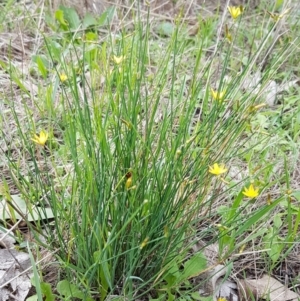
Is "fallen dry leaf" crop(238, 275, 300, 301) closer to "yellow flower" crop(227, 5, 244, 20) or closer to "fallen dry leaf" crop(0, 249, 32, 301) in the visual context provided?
"fallen dry leaf" crop(0, 249, 32, 301)

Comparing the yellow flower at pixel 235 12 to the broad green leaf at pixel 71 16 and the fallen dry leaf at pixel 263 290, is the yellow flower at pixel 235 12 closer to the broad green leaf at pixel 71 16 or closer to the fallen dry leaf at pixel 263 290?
the fallen dry leaf at pixel 263 290

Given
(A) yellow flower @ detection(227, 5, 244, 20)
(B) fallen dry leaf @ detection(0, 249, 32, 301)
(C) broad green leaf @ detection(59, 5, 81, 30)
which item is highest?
(A) yellow flower @ detection(227, 5, 244, 20)

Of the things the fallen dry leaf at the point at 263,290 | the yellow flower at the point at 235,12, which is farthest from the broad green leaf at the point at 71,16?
the fallen dry leaf at the point at 263,290

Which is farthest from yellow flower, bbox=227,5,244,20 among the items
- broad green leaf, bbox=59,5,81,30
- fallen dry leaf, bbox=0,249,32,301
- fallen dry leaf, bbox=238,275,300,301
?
broad green leaf, bbox=59,5,81,30

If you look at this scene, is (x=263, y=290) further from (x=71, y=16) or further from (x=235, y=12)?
(x=71, y=16)

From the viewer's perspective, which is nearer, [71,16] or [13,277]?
[13,277]

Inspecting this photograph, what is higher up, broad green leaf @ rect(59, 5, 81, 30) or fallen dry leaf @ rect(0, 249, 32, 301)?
broad green leaf @ rect(59, 5, 81, 30)

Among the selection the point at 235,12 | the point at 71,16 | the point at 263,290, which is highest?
A: the point at 235,12

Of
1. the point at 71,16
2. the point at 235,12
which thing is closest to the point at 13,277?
the point at 235,12
